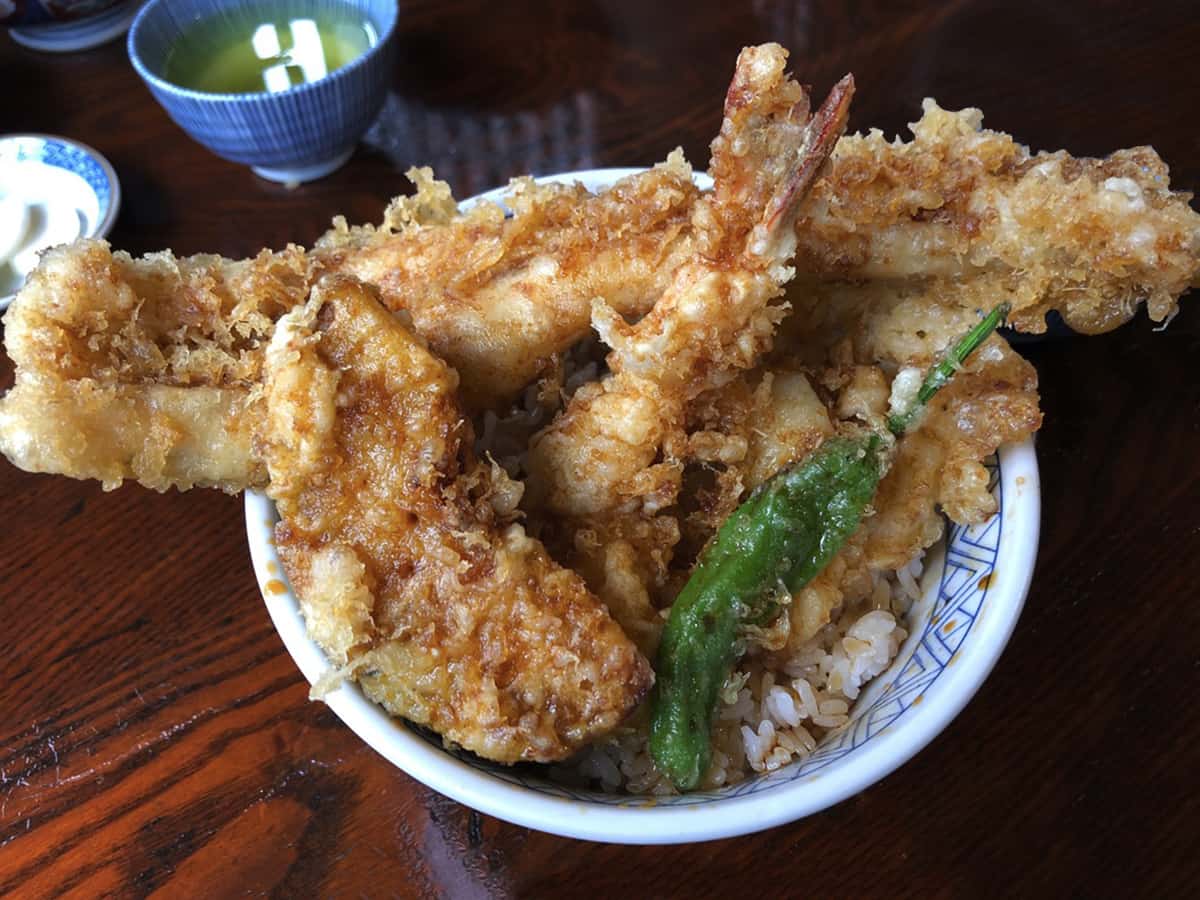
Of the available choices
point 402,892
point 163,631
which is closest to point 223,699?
point 163,631

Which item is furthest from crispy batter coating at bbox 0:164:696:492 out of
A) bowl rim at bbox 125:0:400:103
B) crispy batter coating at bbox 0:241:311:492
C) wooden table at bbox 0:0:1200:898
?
bowl rim at bbox 125:0:400:103

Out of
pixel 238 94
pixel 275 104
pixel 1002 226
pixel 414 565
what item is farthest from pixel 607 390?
pixel 238 94

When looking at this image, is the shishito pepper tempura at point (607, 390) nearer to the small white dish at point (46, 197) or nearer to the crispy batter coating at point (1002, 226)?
the crispy batter coating at point (1002, 226)

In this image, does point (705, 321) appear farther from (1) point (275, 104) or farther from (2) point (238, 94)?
(2) point (238, 94)

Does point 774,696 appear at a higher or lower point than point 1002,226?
lower

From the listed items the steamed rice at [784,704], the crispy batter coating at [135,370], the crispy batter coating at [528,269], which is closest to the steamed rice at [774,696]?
the steamed rice at [784,704]

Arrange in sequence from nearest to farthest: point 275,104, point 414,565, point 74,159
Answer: point 414,565 → point 275,104 → point 74,159
